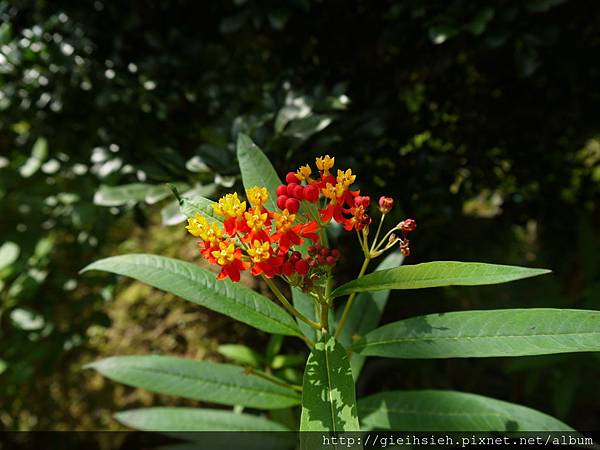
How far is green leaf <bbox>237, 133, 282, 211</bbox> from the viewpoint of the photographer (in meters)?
0.95

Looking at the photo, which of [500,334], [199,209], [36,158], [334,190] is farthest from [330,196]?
[36,158]

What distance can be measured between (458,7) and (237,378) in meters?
1.03

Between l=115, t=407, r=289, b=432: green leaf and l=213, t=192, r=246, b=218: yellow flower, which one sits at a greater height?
l=213, t=192, r=246, b=218: yellow flower

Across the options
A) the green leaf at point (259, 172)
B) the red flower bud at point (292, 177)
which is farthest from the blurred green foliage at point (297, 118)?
the red flower bud at point (292, 177)

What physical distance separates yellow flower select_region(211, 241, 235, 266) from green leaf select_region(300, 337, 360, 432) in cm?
23

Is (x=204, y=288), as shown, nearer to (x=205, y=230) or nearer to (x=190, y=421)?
(x=205, y=230)

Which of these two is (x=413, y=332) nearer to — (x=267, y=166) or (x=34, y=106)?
(x=267, y=166)

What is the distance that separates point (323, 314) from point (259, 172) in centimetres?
30

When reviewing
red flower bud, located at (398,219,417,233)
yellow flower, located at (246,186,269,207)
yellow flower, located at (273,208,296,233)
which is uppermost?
yellow flower, located at (246,186,269,207)

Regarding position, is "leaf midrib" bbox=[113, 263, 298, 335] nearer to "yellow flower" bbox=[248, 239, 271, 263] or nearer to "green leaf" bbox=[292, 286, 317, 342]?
"green leaf" bbox=[292, 286, 317, 342]

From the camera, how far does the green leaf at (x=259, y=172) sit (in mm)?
955

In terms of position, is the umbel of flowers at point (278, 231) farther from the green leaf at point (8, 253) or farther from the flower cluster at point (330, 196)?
the green leaf at point (8, 253)

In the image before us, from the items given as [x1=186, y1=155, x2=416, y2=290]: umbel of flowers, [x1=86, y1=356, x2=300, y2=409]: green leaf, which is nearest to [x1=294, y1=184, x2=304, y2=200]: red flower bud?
[x1=186, y1=155, x2=416, y2=290]: umbel of flowers

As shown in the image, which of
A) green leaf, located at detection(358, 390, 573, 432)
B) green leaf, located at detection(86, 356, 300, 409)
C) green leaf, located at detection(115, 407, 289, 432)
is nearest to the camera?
green leaf, located at detection(358, 390, 573, 432)
